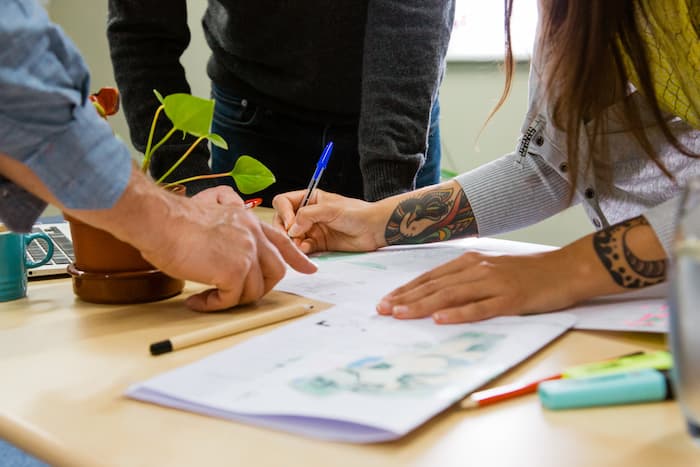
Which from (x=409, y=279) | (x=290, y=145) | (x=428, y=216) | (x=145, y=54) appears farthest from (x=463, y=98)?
(x=409, y=279)

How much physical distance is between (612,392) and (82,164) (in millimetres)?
486

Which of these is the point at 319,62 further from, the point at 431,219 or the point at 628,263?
the point at 628,263

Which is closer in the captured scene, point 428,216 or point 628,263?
point 628,263

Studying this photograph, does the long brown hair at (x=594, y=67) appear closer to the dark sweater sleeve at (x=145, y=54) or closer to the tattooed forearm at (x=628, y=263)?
the tattooed forearm at (x=628, y=263)

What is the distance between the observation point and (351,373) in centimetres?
61

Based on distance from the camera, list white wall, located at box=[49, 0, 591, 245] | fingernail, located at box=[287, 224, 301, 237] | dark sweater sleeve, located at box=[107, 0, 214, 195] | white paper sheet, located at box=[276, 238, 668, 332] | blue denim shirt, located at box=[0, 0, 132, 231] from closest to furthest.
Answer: blue denim shirt, located at box=[0, 0, 132, 231], white paper sheet, located at box=[276, 238, 668, 332], fingernail, located at box=[287, 224, 301, 237], dark sweater sleeve, located at box=[107, 0, 214, 195], white wall, located at box=[49, 0, 591, 245]

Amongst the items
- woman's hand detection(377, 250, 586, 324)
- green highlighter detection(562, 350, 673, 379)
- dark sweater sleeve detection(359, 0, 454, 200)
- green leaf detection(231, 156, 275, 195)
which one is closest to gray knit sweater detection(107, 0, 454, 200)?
dark sweater sleeve detection(359, 0, 454, 200)

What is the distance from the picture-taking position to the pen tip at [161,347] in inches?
27.4

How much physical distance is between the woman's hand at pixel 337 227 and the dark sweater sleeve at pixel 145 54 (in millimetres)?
358

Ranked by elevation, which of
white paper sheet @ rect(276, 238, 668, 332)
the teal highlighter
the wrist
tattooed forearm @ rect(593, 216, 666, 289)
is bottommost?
white paper sheet @ rect(276, 238, 668, 332)

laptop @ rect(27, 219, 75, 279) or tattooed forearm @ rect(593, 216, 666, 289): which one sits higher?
tattooed forearm @ rect(593, 216, 666, 289)

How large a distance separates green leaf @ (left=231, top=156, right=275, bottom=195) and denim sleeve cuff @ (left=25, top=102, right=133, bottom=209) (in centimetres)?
25

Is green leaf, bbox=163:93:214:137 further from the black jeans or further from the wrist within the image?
the black jeans

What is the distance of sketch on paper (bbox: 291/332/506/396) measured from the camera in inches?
22.8
